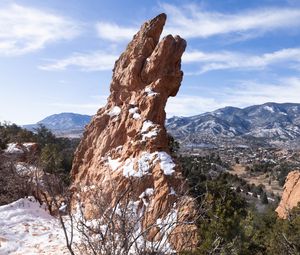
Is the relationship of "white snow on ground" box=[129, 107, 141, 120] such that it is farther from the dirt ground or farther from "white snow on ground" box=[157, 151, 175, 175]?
the dirt ground

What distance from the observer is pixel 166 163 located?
17.4 metres

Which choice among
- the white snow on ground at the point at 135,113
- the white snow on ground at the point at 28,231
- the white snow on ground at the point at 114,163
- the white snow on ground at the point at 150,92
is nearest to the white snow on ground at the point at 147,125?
the white snow on ground at the point at 135,113

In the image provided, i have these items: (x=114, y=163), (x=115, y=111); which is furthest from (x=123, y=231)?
(x=115, y=111)

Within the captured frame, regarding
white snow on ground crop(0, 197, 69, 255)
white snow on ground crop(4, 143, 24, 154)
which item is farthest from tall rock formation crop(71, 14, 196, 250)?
white snow on ground crop(4, 143, 24, 154)

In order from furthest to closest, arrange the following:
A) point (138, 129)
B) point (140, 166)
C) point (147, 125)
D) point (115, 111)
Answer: point (115, 111), point (138, 129), point (147, 125), point (140, 166)

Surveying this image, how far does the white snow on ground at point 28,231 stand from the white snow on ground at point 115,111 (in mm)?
6848

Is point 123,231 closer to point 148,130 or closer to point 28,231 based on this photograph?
point 28,231

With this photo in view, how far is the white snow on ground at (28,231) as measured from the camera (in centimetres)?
1232

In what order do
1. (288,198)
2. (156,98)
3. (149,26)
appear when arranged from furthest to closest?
(288,198), (149,26), (156,98)

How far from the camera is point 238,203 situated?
2814 centimetres

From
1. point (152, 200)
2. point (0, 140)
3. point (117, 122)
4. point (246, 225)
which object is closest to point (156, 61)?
point (117, 122)

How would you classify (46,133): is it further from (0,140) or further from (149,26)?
(149,26)

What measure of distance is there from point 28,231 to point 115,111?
9622 millimetres

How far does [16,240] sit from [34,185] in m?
7.83
